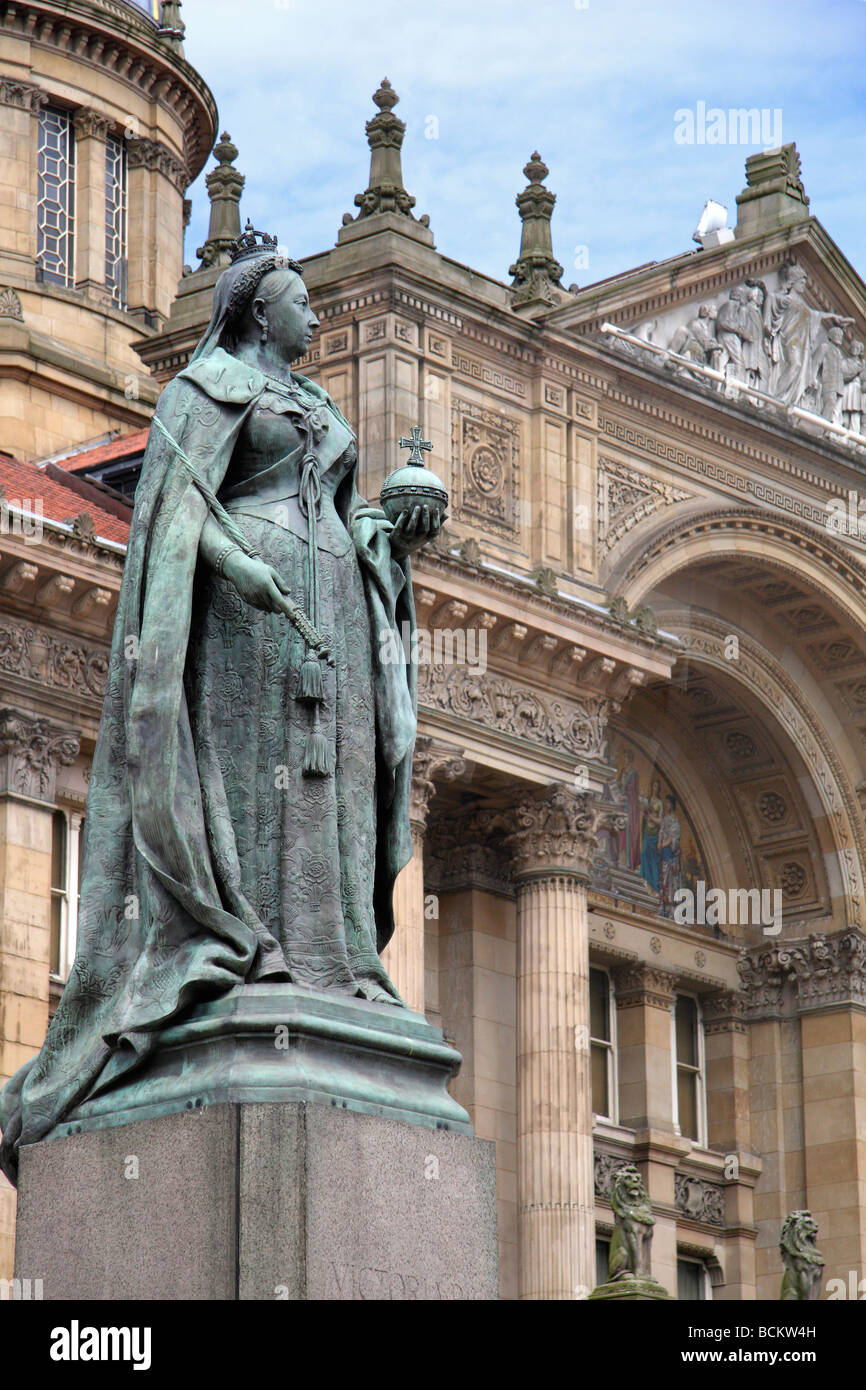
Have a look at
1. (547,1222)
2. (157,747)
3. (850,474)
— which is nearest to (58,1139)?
(157,747)

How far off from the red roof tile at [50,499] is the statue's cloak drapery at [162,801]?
65.6ft

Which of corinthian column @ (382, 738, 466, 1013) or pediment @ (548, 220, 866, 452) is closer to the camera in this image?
corinthian column @ (382, 738, 466, 1013)

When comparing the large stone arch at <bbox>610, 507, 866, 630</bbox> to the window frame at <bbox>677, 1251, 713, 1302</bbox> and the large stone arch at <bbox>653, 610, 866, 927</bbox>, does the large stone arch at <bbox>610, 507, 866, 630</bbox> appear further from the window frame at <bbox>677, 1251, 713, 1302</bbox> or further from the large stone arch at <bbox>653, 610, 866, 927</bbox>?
the window frame at <bbox>677, 1251, 713, 1302</bbox>

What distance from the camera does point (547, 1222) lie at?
31344 millimetres

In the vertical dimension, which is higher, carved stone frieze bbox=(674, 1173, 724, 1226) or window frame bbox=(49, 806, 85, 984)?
window frame bbox=(49, 806, 85, 984)

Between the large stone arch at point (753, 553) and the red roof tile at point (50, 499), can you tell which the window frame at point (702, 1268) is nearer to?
the large stone arch at point (753, 553)

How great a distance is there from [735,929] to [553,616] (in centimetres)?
957

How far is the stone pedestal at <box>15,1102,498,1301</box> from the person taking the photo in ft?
27.9

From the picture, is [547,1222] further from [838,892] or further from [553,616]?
[838,892]

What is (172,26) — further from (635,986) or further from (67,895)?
(67,895)

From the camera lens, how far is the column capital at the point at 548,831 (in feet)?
107

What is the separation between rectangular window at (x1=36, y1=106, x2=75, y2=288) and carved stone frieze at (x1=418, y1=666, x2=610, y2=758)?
13.2 metres

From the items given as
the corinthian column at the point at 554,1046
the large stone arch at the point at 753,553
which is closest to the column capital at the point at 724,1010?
the large stone arch at the point at 753,553

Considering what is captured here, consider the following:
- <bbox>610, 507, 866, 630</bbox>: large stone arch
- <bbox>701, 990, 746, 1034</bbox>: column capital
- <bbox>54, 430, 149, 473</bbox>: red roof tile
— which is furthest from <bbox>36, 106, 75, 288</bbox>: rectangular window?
<bbox>701, 990, 746, 1034</bbox>: column capital
